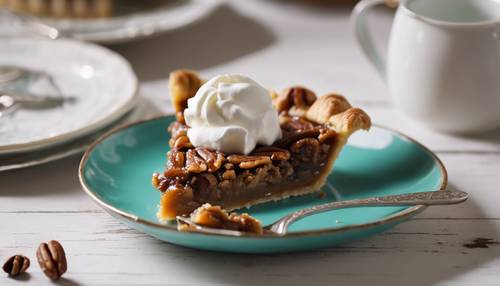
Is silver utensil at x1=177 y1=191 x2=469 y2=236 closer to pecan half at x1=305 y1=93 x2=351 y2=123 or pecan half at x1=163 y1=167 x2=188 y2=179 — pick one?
pecan half at x1=163 y1=167 x2=188 y2=179

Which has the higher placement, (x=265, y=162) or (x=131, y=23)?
(x=265, y=162)

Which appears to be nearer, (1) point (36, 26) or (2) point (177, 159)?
(2) point (177, 159)

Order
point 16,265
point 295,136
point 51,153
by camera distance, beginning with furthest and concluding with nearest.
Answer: point 51,153 < point 295,136 < point 16,265

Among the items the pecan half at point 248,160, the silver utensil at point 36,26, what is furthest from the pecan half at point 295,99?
the silver utensil at point 36,26

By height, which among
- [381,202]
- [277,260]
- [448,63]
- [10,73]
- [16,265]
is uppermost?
[448,63]

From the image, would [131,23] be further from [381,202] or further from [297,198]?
[381,202]

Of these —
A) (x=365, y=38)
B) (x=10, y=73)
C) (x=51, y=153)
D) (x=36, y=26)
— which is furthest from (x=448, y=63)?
(x=36, y=26)

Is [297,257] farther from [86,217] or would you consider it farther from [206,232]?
[86,217]

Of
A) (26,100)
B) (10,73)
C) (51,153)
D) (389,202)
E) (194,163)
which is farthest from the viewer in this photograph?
(10,73)
